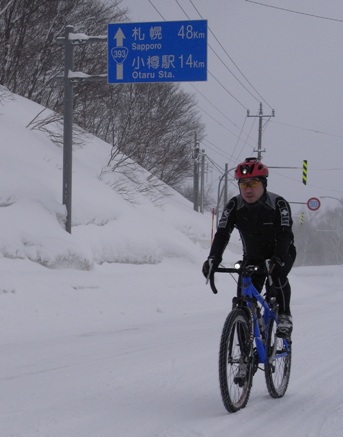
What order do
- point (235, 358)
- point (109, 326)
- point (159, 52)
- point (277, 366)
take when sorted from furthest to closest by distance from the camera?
point (159, 52)
point (109, 326)
point (277, 366)
point (235, 358)


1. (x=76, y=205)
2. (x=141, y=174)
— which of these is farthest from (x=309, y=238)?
(x=76, y=205)

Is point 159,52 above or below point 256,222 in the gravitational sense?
above

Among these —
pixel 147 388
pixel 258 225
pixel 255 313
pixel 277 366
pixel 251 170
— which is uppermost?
pixel 251 170

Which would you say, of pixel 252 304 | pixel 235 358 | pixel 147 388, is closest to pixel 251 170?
pixel 252 304

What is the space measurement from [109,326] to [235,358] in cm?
761

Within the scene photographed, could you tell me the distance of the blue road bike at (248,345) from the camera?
565 cm

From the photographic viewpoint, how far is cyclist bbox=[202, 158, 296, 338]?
246 inches

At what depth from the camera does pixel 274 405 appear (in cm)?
622

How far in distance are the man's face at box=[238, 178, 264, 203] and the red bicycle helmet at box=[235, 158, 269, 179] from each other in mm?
45

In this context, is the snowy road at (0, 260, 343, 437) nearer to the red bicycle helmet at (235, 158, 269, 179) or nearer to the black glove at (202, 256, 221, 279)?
the black glove at (202, 256, 221, 279)

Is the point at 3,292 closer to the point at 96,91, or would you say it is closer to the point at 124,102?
the point at 96,91

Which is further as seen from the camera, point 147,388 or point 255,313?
point 147,388

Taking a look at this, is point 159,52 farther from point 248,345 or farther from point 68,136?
point 248,345

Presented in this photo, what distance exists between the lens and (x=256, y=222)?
6.39 meters
